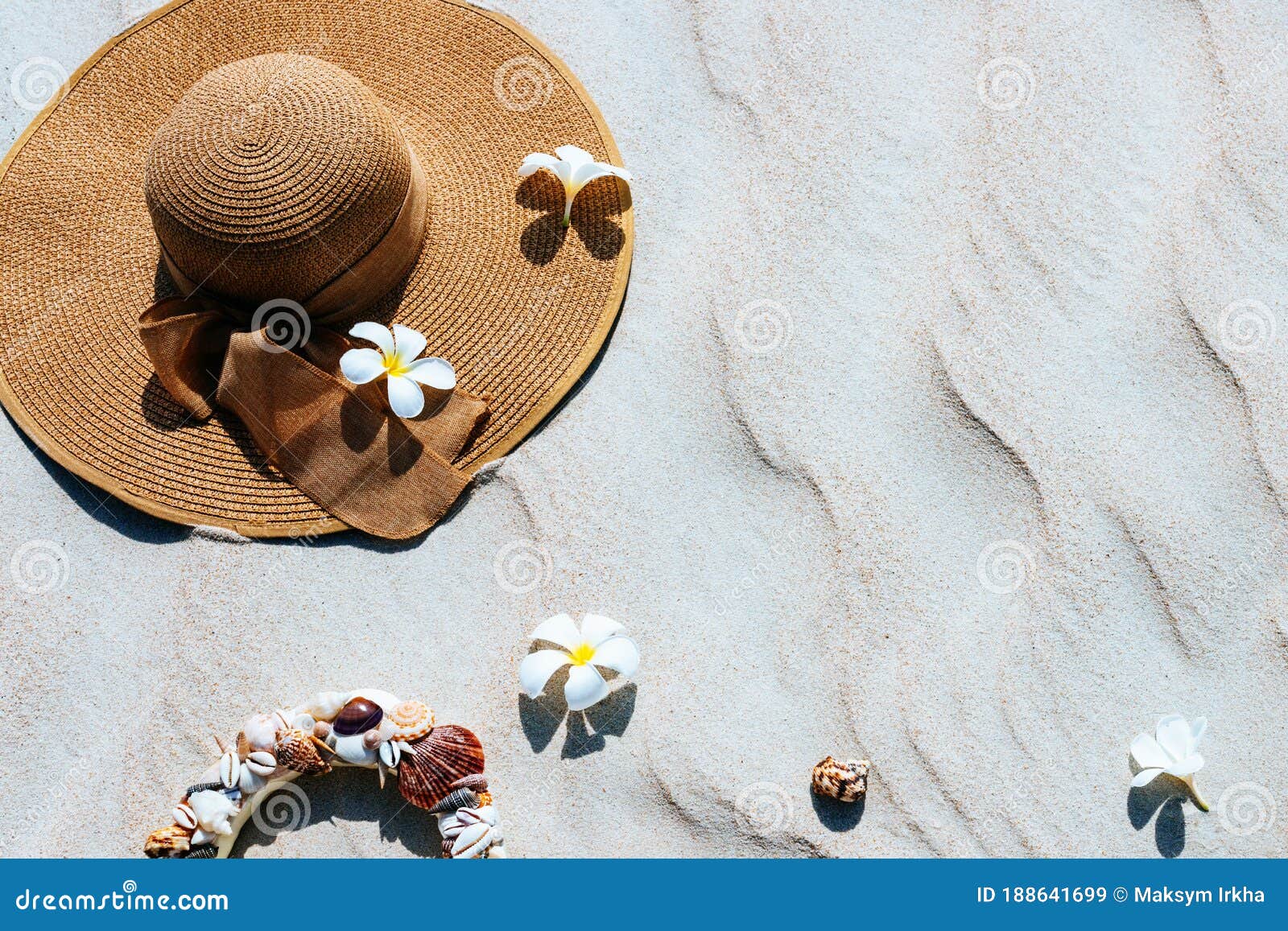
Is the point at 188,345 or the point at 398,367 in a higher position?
the point at 398,367

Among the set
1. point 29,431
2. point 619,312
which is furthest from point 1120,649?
point 29,431

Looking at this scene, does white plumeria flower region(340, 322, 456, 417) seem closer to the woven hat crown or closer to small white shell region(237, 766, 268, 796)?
the woven hat crown

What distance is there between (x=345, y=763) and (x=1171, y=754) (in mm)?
1642

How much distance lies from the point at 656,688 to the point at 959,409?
91cm

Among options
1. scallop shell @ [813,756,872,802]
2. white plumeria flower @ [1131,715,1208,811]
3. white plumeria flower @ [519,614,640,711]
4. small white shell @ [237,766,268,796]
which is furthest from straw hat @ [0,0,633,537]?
white plumeria flower @ [1131,715,1208,811]

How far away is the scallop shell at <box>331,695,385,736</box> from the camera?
2.20 m

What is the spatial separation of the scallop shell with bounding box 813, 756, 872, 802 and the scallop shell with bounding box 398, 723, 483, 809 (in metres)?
0.67

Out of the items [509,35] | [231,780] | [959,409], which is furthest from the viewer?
[509,35]

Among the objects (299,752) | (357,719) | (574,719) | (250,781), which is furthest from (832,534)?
(250,781)

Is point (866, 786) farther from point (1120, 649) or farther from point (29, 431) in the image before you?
point (29, 431)

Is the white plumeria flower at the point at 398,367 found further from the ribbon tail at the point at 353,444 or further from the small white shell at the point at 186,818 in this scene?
the small white shell at the point at 186,818

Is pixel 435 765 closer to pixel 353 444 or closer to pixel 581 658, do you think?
pixel 581 658

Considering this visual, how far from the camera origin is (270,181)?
2242 millimetres

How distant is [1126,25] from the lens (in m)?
2.91
